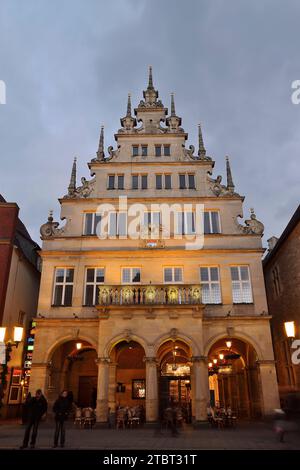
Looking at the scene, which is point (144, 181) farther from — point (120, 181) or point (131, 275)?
point (131, 275)

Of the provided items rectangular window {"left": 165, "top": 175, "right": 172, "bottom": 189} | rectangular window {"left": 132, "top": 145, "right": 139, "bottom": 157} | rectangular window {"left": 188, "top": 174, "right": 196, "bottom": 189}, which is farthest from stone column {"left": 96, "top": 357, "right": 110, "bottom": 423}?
rectangular window {"left": 132, "top": 145, "right": 139, "bottom": 157}

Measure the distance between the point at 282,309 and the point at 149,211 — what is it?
12.1 metres

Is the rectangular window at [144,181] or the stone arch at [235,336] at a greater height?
the rectangular window at [144,181]

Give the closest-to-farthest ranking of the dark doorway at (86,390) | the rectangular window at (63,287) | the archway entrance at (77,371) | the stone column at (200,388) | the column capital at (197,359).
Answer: the stone column at (200,388), the column capital at (197,359), the rectangular window at (63,287), the archway entrance at (77,371), the dark doorway at (86,390)

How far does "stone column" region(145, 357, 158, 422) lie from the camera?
19.9m

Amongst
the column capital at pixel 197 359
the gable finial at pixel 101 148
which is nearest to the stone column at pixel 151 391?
the column capital at pixel 197 359

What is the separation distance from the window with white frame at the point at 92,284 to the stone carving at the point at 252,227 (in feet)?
33.6

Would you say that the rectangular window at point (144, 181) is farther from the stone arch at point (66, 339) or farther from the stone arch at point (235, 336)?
the stone arch at point (235, 336)

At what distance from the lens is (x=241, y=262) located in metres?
25.0

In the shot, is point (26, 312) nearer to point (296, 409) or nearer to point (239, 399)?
point (239, 399)

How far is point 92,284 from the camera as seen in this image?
24906 millimetres

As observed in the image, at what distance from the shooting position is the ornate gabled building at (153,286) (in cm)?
2164

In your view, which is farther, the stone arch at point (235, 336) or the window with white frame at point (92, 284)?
the window with white frame at point (92, 284)
